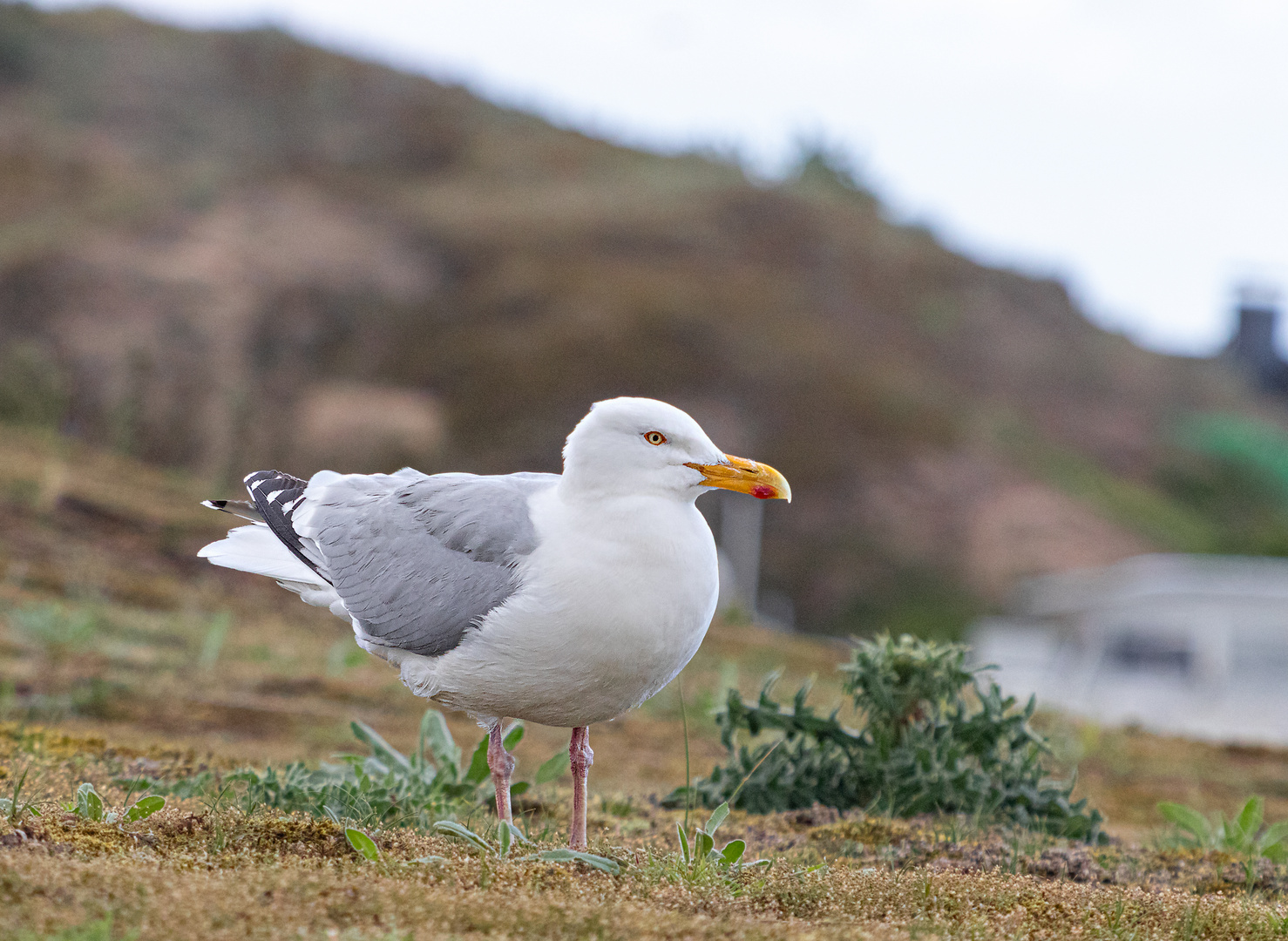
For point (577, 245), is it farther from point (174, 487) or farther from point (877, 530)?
point (174, 487)

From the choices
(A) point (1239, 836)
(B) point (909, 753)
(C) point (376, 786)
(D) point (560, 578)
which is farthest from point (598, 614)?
(A) point (1239, 836)

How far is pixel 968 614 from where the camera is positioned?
78.7 feet

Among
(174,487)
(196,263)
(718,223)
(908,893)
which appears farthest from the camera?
(718,223)

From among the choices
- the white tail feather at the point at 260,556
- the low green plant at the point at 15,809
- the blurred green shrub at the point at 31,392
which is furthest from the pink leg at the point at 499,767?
the blurred green shrub at the point at 31,392

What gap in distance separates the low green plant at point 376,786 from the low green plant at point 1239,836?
2.25 meters

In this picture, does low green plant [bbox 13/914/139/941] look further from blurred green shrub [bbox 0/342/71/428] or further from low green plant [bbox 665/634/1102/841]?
blurred green shrub [bbox 0/342/71/428]

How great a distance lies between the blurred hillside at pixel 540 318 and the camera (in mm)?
25641

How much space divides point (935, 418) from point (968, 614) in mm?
5868

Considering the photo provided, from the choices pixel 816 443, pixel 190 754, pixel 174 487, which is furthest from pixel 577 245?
pixel 190 754

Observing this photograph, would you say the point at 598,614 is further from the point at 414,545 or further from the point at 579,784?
the point at 414,545

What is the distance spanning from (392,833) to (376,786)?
73 cm

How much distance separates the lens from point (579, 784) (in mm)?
3502

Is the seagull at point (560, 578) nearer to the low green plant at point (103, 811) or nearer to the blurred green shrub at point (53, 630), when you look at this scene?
the low green plant at point (103, 811)

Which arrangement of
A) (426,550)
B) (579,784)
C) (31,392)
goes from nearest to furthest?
1. (579,784)
2. (426,550)
3. (31,392)
